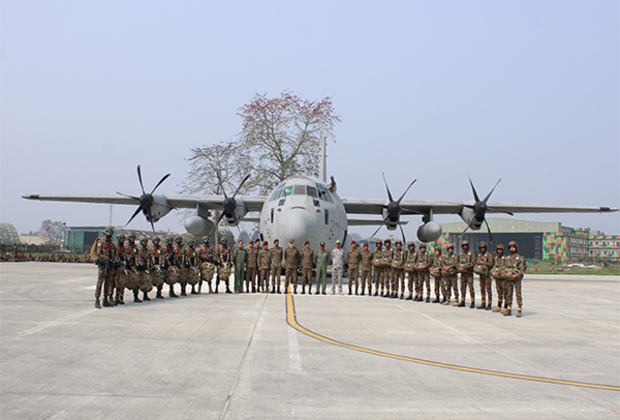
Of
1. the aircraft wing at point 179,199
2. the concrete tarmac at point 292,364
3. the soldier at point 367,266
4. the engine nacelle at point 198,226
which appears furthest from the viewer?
the aircraft wing at point 179,199

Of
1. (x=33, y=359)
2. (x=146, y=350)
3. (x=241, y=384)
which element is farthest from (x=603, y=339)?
(x=33, y=359)

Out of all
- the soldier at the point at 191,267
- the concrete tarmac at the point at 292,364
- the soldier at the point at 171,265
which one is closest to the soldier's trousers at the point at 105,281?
the concrete tarmac at the point at 292,364

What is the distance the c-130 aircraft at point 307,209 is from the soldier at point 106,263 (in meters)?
6.20

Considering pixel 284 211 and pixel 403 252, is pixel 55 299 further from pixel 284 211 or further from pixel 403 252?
pixel 403 252

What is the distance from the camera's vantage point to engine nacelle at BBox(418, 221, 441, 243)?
69.9 ft

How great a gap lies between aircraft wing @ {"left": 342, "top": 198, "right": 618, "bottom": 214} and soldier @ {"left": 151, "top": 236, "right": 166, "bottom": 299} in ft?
38.8

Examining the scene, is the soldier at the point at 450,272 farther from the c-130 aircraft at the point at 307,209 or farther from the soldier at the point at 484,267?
the c-130 aircraft at the point at 307,209

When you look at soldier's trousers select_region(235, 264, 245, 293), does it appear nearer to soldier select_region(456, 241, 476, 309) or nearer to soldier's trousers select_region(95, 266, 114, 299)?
soldier's trousers select_region(95, 266, 114, 299)

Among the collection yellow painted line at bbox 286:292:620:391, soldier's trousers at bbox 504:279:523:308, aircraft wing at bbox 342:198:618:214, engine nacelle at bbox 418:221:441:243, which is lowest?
yellow painted line at bbox 286:292:620:391

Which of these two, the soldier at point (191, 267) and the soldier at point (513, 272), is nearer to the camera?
the soldier at point (513, 272)

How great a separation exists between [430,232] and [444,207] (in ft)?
7.56

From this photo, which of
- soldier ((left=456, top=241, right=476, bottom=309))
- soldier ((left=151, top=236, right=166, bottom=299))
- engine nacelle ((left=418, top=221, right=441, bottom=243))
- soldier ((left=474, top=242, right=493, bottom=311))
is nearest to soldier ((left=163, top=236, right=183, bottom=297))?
soldier ((left=151, top=236, right=166, bottom=299))

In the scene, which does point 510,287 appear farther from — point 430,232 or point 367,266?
point 430,232

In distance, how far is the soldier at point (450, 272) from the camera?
11.7 metres
